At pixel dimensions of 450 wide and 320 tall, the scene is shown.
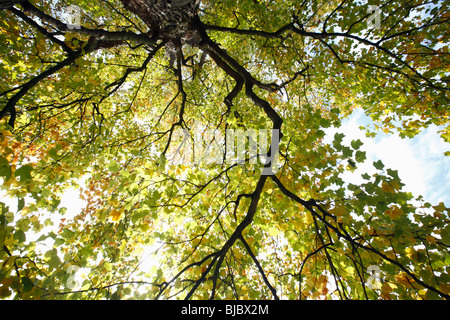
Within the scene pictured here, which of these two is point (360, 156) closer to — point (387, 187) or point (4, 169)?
point (387, 187)

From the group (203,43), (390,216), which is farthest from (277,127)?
(203,43)

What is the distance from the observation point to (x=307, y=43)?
525 cm

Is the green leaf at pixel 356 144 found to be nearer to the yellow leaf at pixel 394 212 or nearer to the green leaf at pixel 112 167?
the yellow leaf at pixel 394 212

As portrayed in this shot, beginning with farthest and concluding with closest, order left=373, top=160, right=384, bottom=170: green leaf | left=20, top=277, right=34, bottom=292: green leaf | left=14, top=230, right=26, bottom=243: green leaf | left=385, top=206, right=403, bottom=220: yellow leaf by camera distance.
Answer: left=373, top=160, right=384, bottom=170: green leaf
left=385, top=206, right=403, bottom=220: yellow leaf
left=14, top=230, right=26, bottom=243: green leaf
left=20, top=277, right=34, bottom=292: green leaf

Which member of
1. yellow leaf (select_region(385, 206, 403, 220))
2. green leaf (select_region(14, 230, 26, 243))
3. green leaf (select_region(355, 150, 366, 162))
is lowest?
green leaf (select_region(14, 230, 26, 243))

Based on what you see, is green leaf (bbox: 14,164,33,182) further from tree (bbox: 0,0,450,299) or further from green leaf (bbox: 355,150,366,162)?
green leaf (bbox: 355,150,366,162)

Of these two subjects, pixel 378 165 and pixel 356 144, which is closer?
pixel 378 165

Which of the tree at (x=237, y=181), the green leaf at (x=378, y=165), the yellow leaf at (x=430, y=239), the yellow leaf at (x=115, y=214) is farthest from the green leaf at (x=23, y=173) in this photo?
the yellow leaf at (x=430, y=239)

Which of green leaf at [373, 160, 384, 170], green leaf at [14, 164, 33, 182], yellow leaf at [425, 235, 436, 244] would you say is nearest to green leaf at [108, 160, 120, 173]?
green leaf at [14, 164, 33, 182]

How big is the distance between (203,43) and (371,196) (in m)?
4.97

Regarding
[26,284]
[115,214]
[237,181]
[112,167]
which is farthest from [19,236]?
[237,181]

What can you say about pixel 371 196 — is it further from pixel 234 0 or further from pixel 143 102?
pixel 143 102

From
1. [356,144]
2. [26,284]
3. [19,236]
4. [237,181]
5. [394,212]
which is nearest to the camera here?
[26,284]
